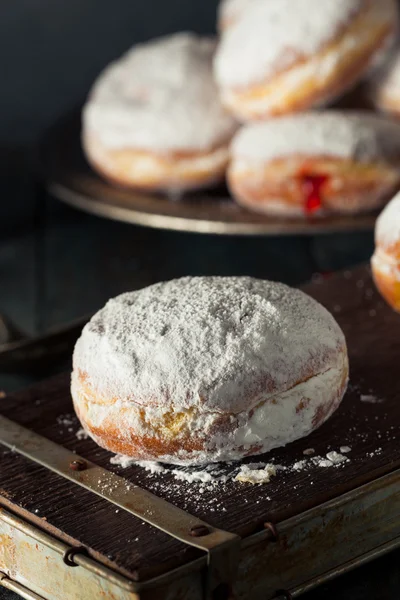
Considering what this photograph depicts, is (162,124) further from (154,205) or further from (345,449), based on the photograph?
(345,449)

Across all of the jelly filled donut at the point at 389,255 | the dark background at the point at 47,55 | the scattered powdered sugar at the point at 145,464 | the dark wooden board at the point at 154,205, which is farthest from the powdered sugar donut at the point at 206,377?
the dark background at the point at 47,55

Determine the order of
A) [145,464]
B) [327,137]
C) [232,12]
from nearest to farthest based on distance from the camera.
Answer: [145,464]
[327,137]
[232,12]

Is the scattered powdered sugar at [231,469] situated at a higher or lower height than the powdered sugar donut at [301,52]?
lower

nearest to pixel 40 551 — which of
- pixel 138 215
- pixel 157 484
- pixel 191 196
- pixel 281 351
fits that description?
pixel 157 484

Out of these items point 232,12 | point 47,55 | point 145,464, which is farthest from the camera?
point 47,55

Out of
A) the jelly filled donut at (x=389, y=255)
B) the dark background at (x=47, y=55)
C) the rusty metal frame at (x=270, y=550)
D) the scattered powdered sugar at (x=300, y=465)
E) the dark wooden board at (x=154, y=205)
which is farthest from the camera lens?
the dark background at (x=47, y=55)

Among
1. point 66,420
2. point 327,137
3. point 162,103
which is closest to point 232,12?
point 162,103

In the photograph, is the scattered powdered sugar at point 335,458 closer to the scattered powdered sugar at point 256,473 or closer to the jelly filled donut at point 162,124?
the scattered powdered sugar at point 256,473
